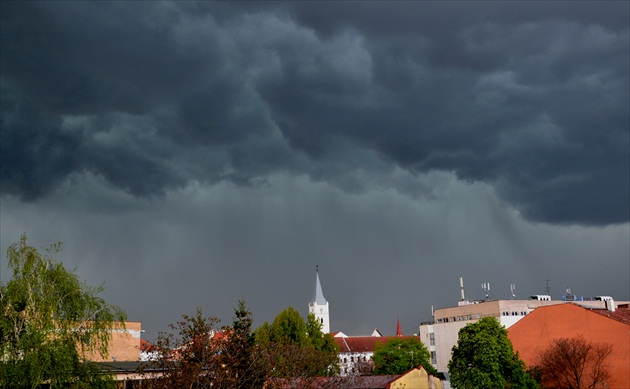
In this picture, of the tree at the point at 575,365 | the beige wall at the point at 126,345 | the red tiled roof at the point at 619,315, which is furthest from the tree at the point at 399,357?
the beige wall at the point at 126,345

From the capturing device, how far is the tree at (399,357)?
95625mm

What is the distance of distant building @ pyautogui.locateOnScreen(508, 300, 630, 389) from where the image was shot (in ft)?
204

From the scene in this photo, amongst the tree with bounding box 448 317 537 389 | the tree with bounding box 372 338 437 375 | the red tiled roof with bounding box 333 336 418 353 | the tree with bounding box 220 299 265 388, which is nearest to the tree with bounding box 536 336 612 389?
the tree with bounding box 448 317 537 389

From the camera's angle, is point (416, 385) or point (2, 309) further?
point (416, 385)

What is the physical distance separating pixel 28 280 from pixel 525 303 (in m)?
108

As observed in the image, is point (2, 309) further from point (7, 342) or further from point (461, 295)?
point (461, 295)

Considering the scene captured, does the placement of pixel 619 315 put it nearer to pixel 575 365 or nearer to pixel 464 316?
pixel 575 365

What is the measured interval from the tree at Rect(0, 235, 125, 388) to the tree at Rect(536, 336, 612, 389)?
49053 millimetres

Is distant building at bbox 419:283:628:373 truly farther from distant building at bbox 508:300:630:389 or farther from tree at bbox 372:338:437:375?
distant building at bbox 508:300:630:389

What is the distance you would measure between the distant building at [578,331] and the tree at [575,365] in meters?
0.74

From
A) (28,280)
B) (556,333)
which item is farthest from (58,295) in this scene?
(556,333)

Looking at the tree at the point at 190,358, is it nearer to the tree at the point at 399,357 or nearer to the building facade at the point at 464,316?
the tree at the point at 399,357

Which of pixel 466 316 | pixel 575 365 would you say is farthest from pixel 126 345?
pixel 466 316

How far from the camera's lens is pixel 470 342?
228ft
